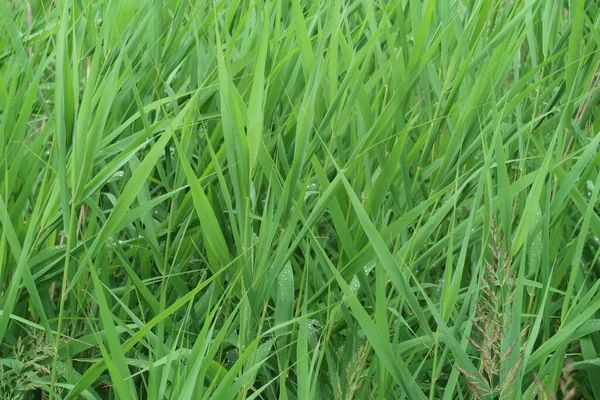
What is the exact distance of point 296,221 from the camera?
1044mm

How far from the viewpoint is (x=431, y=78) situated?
131cm

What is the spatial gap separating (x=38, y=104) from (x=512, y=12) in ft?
2.54

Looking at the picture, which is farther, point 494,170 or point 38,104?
point 38,104

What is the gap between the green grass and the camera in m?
1.01

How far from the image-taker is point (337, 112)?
116cm

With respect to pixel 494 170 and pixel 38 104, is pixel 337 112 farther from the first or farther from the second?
pixel 38 104

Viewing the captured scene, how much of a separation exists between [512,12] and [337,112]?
40 centimetres

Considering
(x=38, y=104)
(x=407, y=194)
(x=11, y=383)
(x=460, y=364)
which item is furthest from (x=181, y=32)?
(x=460, y=364)

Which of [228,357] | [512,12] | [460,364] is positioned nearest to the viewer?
[460,364]

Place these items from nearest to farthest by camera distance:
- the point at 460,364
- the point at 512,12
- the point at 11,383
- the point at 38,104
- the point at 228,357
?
the point at 460,364
the point at 11,383
the point at 228,357
the point at 512,12
the point at 38,104

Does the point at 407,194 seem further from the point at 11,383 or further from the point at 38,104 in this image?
the point at 38,104

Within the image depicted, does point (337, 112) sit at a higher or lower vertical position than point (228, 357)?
higher

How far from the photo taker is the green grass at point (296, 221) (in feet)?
3.31

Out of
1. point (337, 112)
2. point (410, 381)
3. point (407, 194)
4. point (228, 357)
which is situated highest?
point (337, 112)
